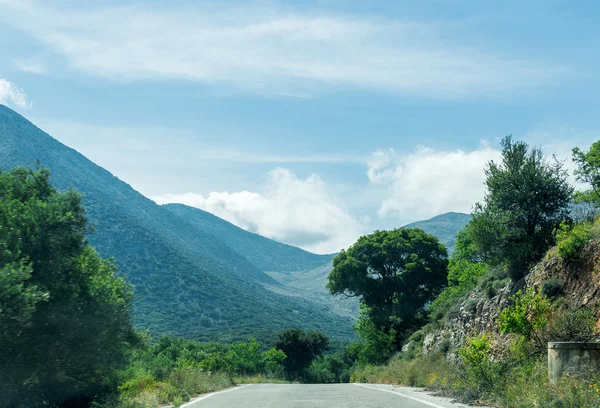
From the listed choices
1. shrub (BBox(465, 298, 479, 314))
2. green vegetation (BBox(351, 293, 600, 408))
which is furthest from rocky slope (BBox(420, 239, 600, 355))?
green vegetation (BBox(351, 293, 600, 408))

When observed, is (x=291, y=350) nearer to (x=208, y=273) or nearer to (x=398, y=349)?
(x=398, y=349)

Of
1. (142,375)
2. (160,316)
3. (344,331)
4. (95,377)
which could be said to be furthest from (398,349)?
(344,331)

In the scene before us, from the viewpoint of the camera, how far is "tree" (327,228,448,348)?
52312 millimetres

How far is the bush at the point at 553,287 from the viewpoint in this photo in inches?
709

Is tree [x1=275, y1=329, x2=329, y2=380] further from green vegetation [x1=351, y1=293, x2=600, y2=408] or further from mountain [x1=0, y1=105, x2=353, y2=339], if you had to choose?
green vegetation [x1=351, y1=293, x2=600, y2=408]

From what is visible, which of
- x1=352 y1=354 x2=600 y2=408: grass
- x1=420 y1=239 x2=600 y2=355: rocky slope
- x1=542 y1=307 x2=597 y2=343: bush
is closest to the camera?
x1=352 y1=354 x2=600 y2=408: grass

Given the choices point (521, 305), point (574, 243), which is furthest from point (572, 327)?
point (574, 243)

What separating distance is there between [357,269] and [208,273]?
3824 inches

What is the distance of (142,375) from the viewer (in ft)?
62.2

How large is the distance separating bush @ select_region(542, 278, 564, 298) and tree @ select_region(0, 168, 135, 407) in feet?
41.3

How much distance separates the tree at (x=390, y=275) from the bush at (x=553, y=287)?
110 feet

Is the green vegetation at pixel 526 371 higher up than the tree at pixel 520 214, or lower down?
lower down

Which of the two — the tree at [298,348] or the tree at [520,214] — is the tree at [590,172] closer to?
the tree at [520,214]

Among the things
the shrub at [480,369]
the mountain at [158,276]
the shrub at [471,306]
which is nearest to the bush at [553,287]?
the shrub at [480,369]
